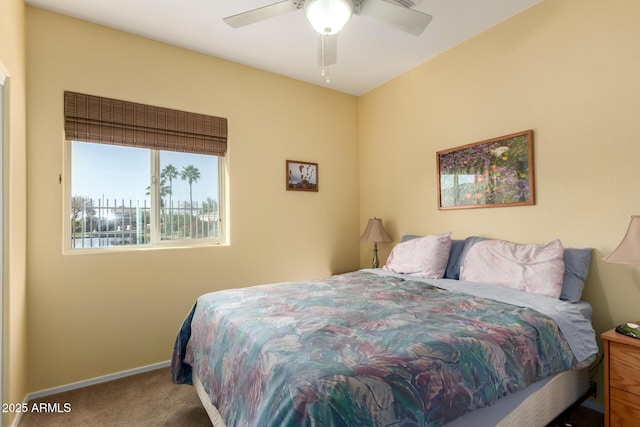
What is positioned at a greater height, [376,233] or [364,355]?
[376,233]

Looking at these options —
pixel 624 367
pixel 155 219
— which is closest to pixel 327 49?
pixel 155 219

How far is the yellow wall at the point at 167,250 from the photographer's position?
2.32m

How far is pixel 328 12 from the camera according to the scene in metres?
1.66

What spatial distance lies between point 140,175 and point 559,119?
328cm

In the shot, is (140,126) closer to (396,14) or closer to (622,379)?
(396,14)

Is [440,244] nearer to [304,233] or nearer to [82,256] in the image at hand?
[304,233]

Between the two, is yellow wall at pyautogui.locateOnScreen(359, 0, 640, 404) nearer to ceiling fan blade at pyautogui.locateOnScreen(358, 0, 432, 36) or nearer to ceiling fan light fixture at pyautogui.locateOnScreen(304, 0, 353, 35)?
ceiling fan blade at pyautogui.locateOnScreen(358, 0, 432, 36)

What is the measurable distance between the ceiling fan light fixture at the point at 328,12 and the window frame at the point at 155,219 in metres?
1.77

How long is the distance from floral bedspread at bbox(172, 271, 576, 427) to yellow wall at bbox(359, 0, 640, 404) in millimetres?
867

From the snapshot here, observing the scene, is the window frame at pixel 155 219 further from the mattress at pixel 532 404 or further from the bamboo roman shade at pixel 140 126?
the mattress at pixel 532 404

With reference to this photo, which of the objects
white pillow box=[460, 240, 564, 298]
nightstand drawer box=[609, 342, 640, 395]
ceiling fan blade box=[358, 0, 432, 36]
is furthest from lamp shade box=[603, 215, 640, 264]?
ceiling fan blade box=[358, 0, 432, 36]

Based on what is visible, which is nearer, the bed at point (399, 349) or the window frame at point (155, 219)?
the bed at point (399, 349)

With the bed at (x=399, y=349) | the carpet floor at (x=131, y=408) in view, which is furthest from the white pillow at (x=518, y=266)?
the carpet floor at (x=131, y=408)

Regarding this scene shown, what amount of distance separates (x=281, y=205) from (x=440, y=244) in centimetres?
164
